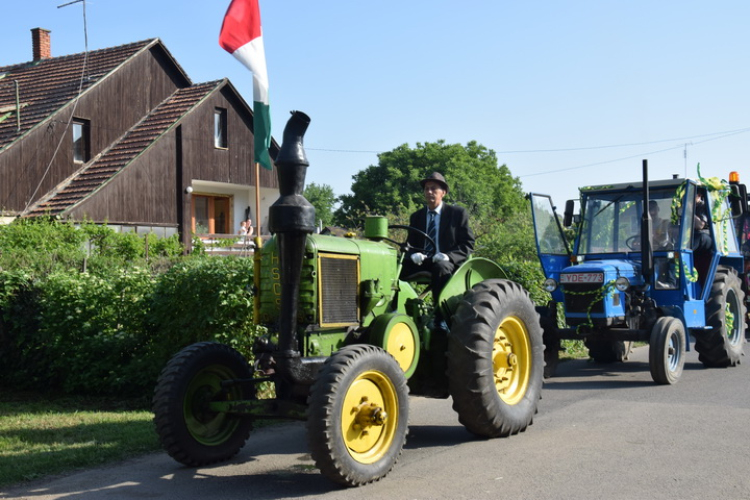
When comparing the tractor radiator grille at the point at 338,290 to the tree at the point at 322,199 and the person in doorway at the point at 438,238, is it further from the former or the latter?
the tree at the point at 322,199

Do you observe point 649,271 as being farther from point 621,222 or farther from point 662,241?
point 621,222

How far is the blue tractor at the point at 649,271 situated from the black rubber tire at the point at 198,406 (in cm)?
430

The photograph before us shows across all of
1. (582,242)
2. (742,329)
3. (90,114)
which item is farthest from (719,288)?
(90,114)

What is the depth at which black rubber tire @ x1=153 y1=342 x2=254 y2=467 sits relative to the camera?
5.86 m

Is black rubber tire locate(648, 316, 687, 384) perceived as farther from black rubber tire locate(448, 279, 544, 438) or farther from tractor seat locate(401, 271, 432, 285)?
tractor seat locate(401, 271, 432, 285)

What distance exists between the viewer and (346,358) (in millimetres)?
5340

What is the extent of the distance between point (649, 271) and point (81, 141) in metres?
19.9

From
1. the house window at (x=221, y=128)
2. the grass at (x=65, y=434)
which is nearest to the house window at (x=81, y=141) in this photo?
the house window at (x=221, y=128)

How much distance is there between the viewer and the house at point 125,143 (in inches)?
928

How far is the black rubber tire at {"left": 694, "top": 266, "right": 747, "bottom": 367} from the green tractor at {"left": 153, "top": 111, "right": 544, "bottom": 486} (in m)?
4.66

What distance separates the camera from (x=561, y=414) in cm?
803

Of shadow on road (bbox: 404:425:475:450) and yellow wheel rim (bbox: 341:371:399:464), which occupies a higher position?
yellow wheel rim (bbox: 341:371:399:464)

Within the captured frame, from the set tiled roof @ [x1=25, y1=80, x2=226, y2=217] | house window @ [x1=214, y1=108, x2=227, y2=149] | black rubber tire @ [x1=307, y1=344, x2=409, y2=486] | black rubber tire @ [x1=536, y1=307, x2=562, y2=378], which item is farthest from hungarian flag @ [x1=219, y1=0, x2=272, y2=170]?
house window @ [x1=214, y1=108, x2=227, y2=149]

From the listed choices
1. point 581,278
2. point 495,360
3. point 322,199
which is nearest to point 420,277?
point 495,360
